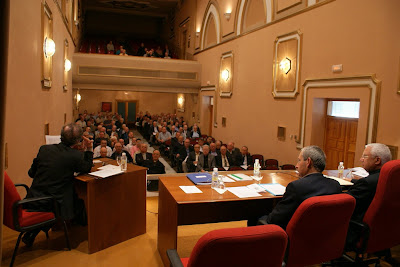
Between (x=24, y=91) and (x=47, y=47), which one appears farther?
(x=47, y=47)

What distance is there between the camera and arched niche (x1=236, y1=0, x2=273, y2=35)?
7961 millimetres

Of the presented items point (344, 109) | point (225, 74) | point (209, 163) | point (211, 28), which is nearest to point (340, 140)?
point (344, 109)

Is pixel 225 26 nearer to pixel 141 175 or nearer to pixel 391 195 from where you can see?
pixel 141 175

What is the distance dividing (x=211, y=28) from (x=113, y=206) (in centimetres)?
955

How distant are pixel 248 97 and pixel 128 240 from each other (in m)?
6.06

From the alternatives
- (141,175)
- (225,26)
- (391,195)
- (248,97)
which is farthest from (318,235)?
(225,26)

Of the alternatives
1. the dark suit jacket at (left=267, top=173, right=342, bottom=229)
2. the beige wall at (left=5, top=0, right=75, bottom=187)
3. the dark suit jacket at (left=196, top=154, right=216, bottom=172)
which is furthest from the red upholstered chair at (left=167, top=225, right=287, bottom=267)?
the dark suit jacket at (left=196, top=154, right=216, bottom=172)

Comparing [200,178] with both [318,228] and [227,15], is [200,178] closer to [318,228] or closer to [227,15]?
[318,228]

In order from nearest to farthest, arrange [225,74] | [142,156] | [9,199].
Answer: [9,199]
[142,156]
[225,74]

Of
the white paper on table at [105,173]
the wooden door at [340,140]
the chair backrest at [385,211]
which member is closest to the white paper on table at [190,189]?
the white paper on table at [105,173]

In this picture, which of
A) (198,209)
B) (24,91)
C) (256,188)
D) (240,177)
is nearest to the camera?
(256,188)

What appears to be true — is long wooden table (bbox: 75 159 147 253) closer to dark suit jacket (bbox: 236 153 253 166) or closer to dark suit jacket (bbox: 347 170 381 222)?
dark suit jacket (bbox: 347 170 381 222)

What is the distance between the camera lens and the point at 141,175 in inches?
151

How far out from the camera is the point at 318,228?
2180mm
